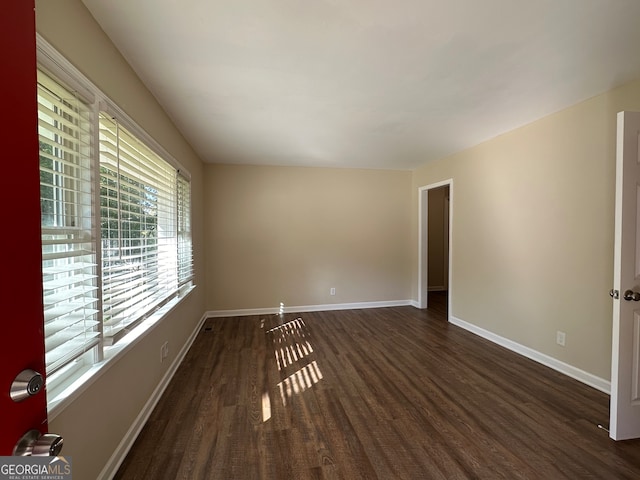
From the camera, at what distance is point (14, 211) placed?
571 millimetres

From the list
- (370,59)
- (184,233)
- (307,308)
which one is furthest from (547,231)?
(184,233)

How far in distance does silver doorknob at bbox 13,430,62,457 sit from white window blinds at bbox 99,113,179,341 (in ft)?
3.47

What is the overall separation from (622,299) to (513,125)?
1.99 metres

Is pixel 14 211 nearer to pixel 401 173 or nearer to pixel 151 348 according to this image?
pixel 151 348

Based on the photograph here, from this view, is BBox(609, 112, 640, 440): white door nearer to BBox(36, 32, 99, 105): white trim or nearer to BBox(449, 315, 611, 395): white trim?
BBox(449, 315, 611, 395): white trim

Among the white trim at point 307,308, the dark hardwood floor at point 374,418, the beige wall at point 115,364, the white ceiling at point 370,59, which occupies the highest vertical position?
the white ceiling at point 370,59

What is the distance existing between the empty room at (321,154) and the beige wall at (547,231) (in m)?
0.02

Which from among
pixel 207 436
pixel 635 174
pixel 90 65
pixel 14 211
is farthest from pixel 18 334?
pixel 635 174

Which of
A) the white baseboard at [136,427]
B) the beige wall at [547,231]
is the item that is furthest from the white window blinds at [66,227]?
the beige wall at [547,231]

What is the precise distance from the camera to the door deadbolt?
21.3 inches

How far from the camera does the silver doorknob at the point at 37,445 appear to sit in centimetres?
55

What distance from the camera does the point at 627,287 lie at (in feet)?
5.58

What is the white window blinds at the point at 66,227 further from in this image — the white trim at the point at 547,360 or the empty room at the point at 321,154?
the white trim at the point at 547,360
